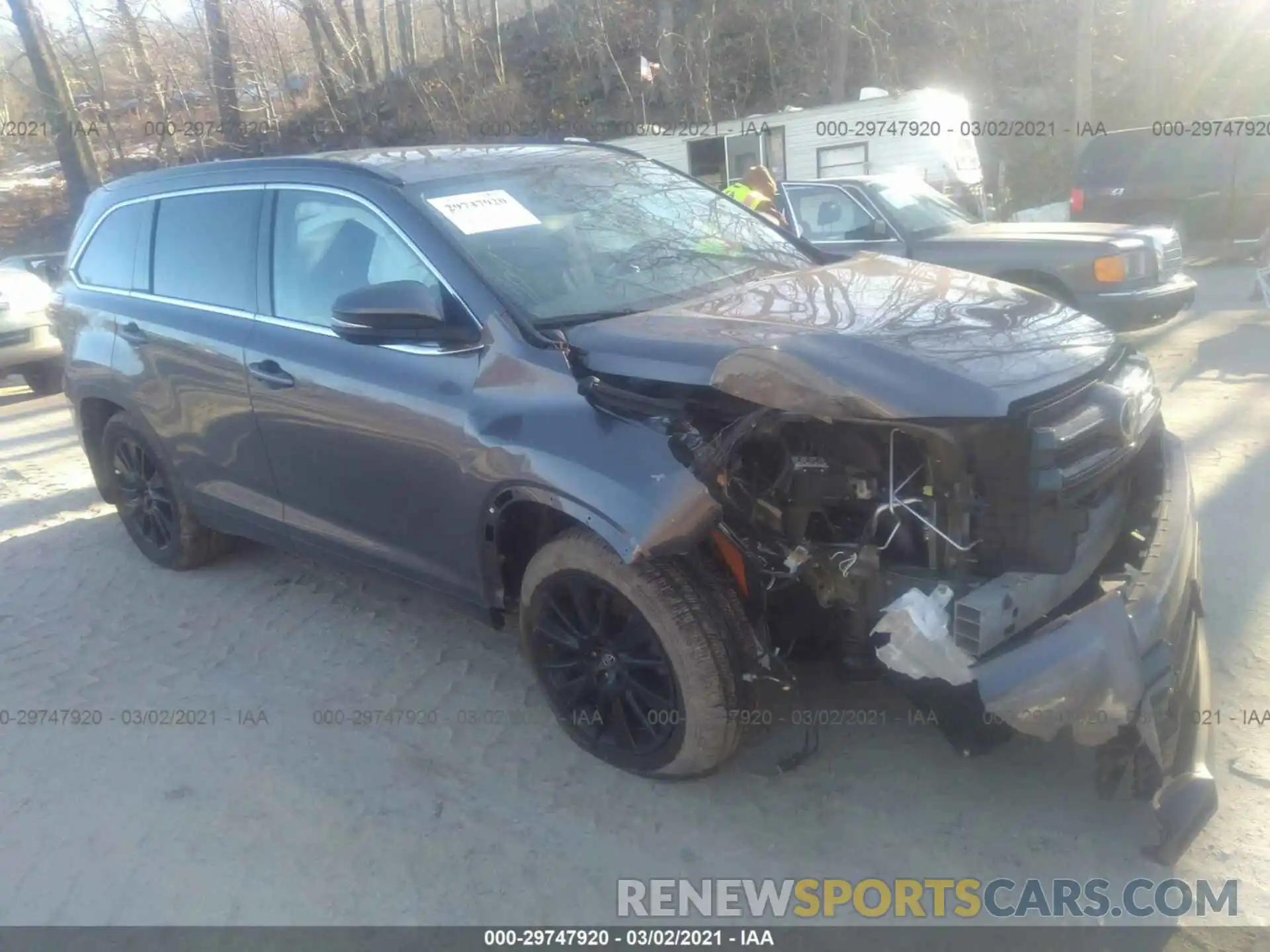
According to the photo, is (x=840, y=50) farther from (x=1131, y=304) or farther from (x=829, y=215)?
(x=1131, y=304)

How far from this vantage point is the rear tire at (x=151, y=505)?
532cm

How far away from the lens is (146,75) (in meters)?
27.5

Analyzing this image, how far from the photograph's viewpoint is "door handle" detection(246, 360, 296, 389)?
4.14 meters

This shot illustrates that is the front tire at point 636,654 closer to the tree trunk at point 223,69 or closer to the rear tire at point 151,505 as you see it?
the rear tire at point 151,505

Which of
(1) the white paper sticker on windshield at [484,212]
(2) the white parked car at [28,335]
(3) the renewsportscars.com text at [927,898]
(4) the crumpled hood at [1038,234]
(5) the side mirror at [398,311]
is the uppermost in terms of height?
(1) the white paper sticker on windshield at [484,212]

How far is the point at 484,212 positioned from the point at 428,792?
80.5 inches

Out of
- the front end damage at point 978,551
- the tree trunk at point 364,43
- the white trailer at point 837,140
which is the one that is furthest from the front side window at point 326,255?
the tree trunk at point 364,43

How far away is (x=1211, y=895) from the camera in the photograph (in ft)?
9.34

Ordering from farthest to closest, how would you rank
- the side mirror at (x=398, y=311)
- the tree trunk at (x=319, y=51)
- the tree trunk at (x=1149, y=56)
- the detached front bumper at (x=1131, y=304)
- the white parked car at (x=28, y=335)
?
the tree trunk at (x=319, y=51) → the tree trunk at (x=1149, y=56) → the white parked car at (x=28, y=335) → the detached front bumper at (x=1131, y=304) → the side mirror at (x=398, y=311)

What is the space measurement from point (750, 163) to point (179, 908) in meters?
15.6

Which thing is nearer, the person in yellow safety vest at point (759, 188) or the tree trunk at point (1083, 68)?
the person in yellow safety vest at point (759, 188)

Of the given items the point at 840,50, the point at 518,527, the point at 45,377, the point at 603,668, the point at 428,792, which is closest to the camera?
the point at 603,668

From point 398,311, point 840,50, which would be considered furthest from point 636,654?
point 840,50

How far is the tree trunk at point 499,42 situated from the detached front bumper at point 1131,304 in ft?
69.3
